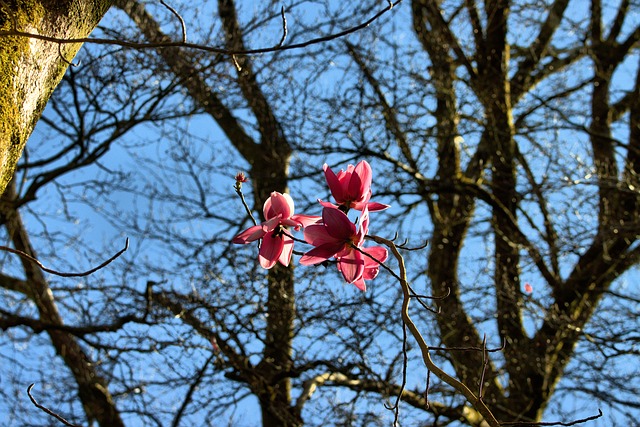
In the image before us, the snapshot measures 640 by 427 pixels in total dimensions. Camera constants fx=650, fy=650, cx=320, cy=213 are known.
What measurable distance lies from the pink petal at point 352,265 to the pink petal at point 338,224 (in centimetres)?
5

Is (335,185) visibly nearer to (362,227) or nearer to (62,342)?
(362,227)

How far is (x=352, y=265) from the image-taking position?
119 cm

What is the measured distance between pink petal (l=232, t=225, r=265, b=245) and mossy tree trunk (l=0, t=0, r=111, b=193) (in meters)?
0.43

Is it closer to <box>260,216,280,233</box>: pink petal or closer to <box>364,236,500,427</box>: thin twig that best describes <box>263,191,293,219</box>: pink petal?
<box>260,216,280,233</box>: pink petal

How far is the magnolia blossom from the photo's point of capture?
1146mm

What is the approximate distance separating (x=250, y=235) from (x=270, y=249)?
62mm

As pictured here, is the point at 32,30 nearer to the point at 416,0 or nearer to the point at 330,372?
the point at 330,372

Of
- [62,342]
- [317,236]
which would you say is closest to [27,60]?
[317,236]

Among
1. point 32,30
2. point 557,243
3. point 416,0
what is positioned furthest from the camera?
point 416,0

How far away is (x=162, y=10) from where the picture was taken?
420 centimetres

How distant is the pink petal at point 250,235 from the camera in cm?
116

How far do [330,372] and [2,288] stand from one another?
12.1 feet

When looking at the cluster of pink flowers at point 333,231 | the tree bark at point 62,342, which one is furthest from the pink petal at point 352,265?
the tree bark at point 62,342

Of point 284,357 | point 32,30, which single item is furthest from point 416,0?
point 32,30
